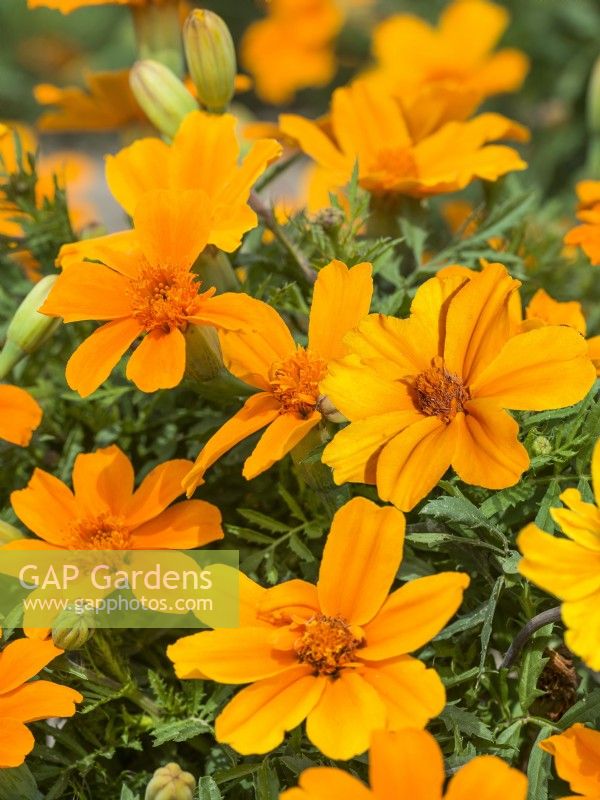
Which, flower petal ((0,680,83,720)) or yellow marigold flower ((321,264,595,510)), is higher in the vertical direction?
yellow marigold flower ((321,264,595,510))

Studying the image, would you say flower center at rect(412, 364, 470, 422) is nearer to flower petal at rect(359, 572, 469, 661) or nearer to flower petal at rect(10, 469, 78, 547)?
flower petal at rect(359, 572, 469, 661)

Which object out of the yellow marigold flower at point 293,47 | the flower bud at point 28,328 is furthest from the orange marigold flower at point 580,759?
the yellow marigold flower at point 293,47

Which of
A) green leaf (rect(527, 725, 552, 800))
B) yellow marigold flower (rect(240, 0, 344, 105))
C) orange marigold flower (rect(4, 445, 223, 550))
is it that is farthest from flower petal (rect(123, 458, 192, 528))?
yellow marigold flower (rect(240, 0, 344, 105))

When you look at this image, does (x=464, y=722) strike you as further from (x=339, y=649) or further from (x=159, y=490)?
(x=159, y=490)

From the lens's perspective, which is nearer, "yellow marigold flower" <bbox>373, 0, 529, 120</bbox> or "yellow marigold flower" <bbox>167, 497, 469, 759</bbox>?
"yellow marigold flower" <bbox>167, 497, 469, 759</bbox>

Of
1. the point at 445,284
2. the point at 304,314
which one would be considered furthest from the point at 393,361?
the point at 304,314

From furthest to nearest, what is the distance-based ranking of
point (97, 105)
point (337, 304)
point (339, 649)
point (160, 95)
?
point (97, 105) < point (160, 95) < point (337, 304) < point (339, 649)

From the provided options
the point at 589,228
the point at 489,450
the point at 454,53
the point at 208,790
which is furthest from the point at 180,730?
the point at 454,53
